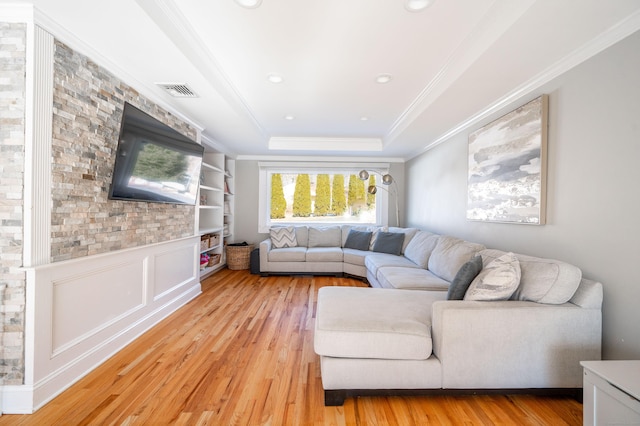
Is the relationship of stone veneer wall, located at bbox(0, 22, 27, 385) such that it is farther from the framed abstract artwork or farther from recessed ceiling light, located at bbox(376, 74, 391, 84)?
the framed abstract artwork

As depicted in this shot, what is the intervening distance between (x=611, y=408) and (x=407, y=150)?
14.1 ft

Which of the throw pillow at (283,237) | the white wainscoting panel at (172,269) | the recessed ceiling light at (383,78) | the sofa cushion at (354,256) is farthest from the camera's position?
the throw pillow at (283,237)

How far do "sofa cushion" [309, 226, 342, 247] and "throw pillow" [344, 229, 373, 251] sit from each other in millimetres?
232

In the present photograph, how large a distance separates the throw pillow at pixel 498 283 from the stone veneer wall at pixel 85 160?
2.68 meters

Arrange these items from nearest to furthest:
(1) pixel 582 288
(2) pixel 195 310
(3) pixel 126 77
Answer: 1. (1) pixel 582 288
2. (3) pixel 126 77
3. (2) pixel 195 310

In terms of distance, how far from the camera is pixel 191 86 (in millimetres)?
2512

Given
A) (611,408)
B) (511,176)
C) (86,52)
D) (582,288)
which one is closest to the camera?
(611,408)

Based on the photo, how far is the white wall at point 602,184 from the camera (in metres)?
1.60

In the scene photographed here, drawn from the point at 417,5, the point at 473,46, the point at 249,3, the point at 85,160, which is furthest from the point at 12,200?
the point at 473,46

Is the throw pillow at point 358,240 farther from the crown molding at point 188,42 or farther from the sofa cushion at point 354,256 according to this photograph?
the crown molding at point 188,42

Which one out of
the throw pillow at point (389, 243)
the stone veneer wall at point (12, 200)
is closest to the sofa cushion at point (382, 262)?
the throw pillow at point (389, 243)

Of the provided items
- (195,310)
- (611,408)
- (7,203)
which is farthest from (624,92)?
(195,310)

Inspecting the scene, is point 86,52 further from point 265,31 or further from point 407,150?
point 407,150

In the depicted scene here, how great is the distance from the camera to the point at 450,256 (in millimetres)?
2879
